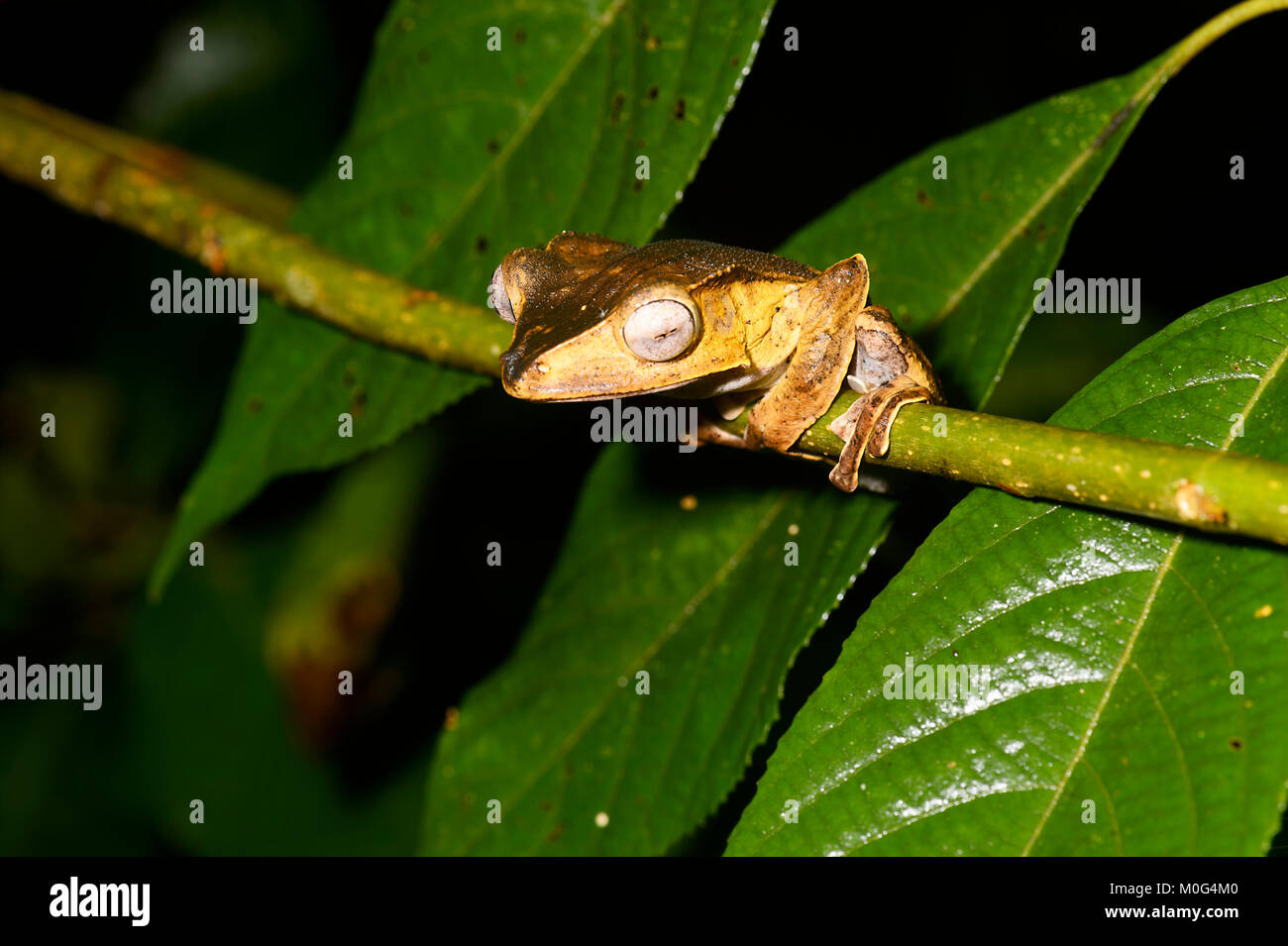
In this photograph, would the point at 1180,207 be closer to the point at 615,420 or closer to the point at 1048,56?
the point at 1048,56

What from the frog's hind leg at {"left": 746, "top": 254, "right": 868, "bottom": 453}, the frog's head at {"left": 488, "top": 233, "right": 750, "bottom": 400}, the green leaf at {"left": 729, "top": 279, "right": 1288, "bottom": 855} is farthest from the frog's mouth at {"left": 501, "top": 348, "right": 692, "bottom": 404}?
the green leaf at {"left": 729, "top": 279, "right": 1288, "bottom": 855}

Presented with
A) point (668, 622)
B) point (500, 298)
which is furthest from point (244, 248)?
point (668, 622)

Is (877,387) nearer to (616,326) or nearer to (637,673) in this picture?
(616,326)

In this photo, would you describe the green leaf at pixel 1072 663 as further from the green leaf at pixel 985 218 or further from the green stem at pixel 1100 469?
the green leaf at pixel 985 218

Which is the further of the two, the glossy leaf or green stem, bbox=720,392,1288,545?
the glossy leaf

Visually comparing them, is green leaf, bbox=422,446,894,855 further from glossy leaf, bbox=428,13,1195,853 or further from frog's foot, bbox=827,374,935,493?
frog's foot, bbox=827,374,935,493

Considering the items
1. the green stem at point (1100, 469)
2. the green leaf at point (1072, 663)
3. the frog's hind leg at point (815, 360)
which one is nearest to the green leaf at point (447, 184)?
the frog's hind leg at point (815, 360)
